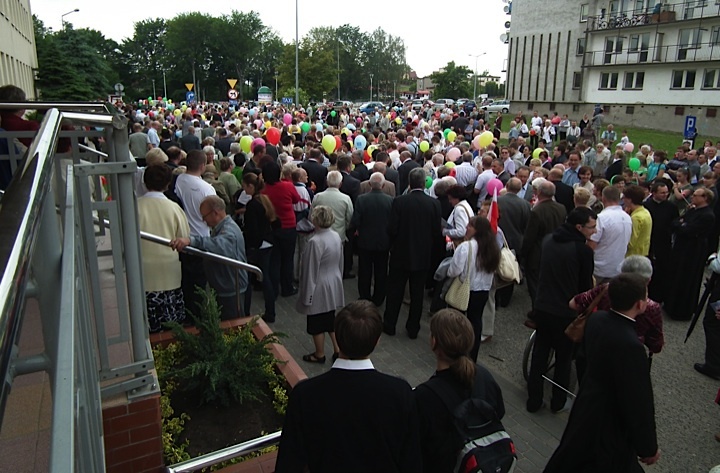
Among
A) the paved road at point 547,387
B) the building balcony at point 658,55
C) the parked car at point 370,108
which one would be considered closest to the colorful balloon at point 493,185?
the paved road at point 547,387

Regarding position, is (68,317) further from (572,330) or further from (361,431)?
(572,330)

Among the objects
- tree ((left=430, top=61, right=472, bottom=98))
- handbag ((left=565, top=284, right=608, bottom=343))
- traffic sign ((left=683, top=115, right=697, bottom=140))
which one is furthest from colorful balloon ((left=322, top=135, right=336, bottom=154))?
tree ((left=430, top=61, right=472, bottom=98))

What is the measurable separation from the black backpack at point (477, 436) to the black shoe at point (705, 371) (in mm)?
4717

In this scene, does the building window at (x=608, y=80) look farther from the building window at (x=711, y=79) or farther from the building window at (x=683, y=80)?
the building window at (x=711, y=79)

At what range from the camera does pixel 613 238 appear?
6.71 meters

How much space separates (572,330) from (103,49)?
116571 millimetres

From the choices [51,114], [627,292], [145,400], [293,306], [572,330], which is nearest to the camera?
→ [51,114]

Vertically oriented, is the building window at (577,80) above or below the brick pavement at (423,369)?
above

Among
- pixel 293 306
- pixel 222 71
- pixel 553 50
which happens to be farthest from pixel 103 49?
pixel 293 306

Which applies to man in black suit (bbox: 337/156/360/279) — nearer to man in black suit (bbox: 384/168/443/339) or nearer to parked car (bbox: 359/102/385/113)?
man in black suit (bbox: 384/168/443/339)

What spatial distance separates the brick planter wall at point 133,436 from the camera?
310cm

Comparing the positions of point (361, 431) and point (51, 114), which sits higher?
point (51, 114)

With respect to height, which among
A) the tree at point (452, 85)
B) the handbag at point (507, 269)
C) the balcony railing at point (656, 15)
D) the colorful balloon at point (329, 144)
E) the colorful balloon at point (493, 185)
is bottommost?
the handbag at point (507, 269)

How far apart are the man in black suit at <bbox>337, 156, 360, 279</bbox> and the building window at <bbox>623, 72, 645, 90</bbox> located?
44.9 meters
